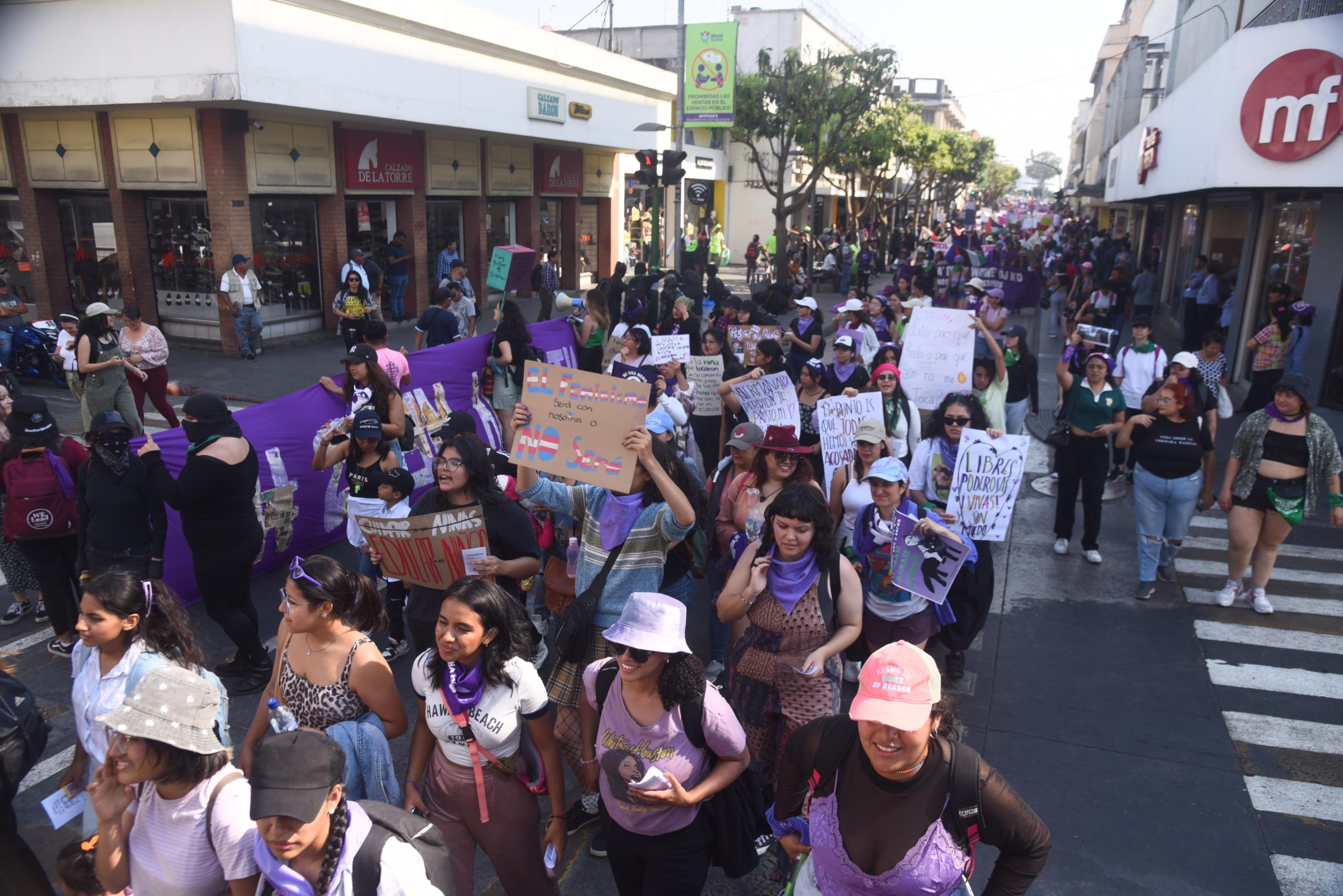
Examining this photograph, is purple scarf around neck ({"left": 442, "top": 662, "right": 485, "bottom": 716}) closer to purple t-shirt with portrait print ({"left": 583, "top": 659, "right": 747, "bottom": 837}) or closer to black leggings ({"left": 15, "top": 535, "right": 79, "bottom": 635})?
purple t-shirt with portrait print ({"left": 583, "top": 659, "right": 747, "bottom": 837})

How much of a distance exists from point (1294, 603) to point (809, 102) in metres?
27.3

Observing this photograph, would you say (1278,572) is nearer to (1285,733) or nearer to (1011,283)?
(1285,733)

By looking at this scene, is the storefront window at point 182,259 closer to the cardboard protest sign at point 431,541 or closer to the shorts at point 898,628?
the cardboard protest sign at point 431,541

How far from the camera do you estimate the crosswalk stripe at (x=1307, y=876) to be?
4.21 m

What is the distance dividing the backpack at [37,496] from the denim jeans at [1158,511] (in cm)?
768

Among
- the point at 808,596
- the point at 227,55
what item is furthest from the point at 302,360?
the point at 808,596

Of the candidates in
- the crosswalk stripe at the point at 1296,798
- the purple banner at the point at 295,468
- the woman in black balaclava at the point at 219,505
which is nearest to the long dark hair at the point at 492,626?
the woman in black balaclava at the point at 219,505

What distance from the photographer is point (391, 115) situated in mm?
18109

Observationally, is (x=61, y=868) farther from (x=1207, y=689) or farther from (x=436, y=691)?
(x=1207, y=689)

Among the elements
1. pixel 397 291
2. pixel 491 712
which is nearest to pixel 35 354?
pixel 397 291

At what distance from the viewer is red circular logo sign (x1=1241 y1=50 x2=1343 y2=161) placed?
10.8 m

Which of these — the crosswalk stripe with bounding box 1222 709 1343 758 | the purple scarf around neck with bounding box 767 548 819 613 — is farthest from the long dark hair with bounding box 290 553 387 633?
the crosswalk stripe with bounding box 1222 709 1343 758

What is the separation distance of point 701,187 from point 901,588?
21784mm

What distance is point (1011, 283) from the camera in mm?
19578
